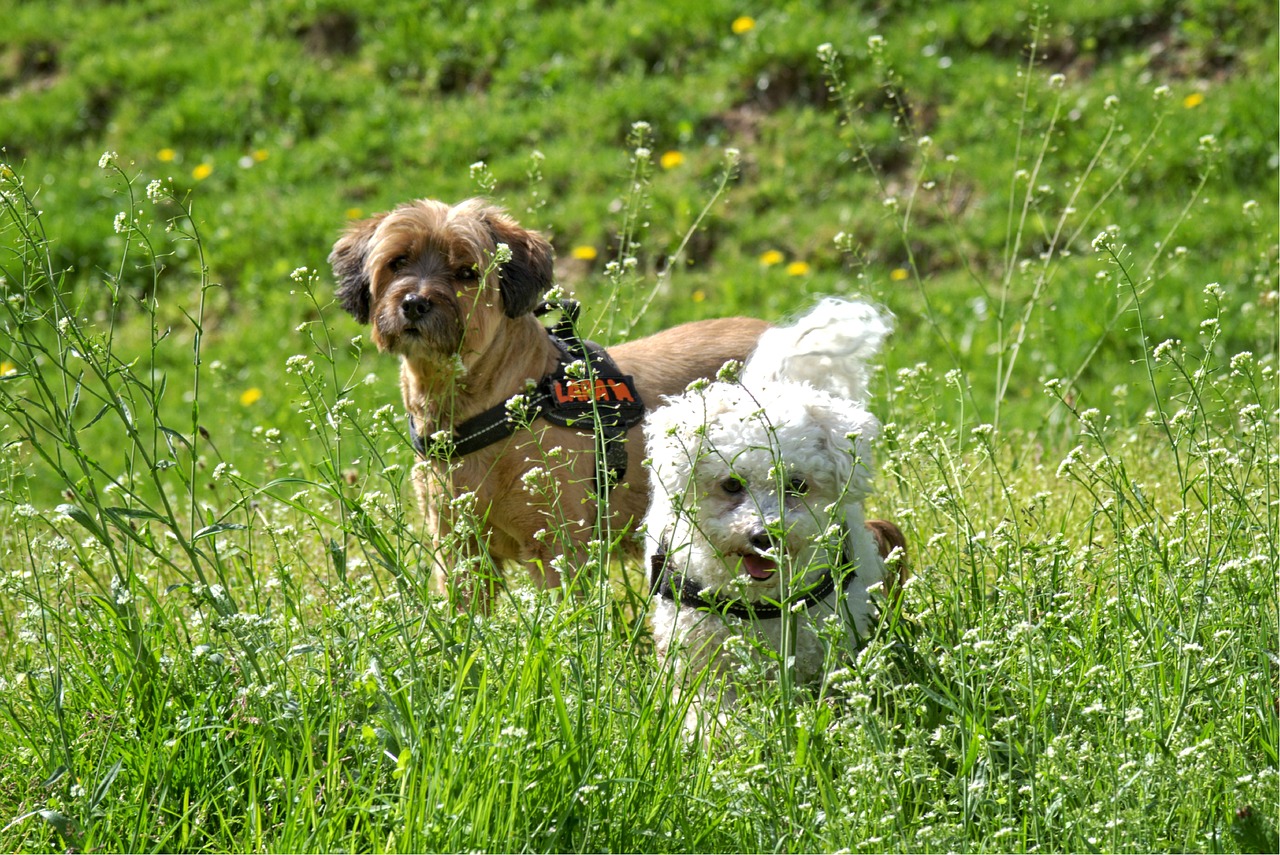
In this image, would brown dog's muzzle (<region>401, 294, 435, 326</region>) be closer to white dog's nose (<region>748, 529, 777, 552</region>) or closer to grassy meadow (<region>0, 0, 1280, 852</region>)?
grassy meadow (<region>0, 0, 1280, 852</region>)

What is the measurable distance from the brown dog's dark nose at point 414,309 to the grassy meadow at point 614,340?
0.44 m

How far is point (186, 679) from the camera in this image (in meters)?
3.21

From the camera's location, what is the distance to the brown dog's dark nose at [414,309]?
4.35 metres

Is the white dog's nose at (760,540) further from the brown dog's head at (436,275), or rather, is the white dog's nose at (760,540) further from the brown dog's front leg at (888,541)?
the brown dog's head at (436,275)

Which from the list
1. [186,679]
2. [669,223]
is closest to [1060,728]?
[186,679]

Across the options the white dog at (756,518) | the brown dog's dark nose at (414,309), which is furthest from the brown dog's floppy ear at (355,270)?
the white dog at (756,518)

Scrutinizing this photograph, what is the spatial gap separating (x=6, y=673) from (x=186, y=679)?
0.50 meters

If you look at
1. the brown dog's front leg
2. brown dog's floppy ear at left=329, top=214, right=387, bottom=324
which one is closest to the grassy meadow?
the brown dog's front leg

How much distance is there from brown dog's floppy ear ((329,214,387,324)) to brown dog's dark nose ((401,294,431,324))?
36 cm

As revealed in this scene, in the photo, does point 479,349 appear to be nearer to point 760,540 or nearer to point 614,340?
point 760,540

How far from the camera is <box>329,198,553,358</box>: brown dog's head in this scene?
438cm

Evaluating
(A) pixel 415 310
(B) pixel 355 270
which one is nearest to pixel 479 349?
(A) pixel 415 310

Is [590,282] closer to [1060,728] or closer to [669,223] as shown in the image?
[669,223]

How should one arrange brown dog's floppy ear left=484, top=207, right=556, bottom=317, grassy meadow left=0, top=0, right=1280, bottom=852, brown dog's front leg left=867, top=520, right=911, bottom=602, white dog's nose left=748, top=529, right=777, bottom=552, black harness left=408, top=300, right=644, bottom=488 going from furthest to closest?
1. brown dog's floppy ear left=484, top=207, right=556, bottom=317
2. black harness left=408, top=300, right=644, bottom=488
3. brown dog's front leg left=867, top=520, right=911, bottom=602
4. white dog's nose left=748, top=529, right=777, bottom=552
5. grassy meadow left=0, top=0, right=1280, bottom=852
